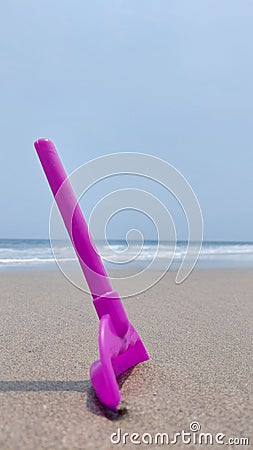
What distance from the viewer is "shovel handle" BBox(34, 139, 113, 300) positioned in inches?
62.7

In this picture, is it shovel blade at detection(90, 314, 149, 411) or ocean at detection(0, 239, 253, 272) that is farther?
ocean at detection(0, 239, 253, 272)

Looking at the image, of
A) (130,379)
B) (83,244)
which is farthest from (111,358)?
(83,244)

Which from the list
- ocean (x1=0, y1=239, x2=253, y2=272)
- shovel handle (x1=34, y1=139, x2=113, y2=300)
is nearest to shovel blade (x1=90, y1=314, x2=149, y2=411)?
shovel handle (x1=34, y1=139, x2=113, y2=300)

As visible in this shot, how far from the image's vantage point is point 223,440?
124 centimetres

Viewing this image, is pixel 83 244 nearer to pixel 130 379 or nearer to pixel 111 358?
pixel 111 358

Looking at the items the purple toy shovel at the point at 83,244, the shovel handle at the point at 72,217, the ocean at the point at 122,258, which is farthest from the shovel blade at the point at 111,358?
the ocean at the point at 122,258

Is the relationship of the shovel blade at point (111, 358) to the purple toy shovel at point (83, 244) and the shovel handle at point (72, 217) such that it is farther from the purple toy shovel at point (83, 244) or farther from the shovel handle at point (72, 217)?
the shovel handle at point (72, 217)

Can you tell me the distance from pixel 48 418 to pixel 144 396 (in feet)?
1.12

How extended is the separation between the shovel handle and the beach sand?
1.18 feet

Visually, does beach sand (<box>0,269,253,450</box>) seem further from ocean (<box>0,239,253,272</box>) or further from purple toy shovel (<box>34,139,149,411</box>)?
ocean (<box>0,239,253,272</box>)

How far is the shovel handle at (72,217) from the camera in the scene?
5.22ft

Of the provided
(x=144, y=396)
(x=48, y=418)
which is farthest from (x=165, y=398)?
(x=48, y=418)

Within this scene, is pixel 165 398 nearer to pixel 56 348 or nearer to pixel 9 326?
pixel 56 348

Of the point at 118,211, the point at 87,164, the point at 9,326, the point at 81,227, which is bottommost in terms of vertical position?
the point at 9,326
